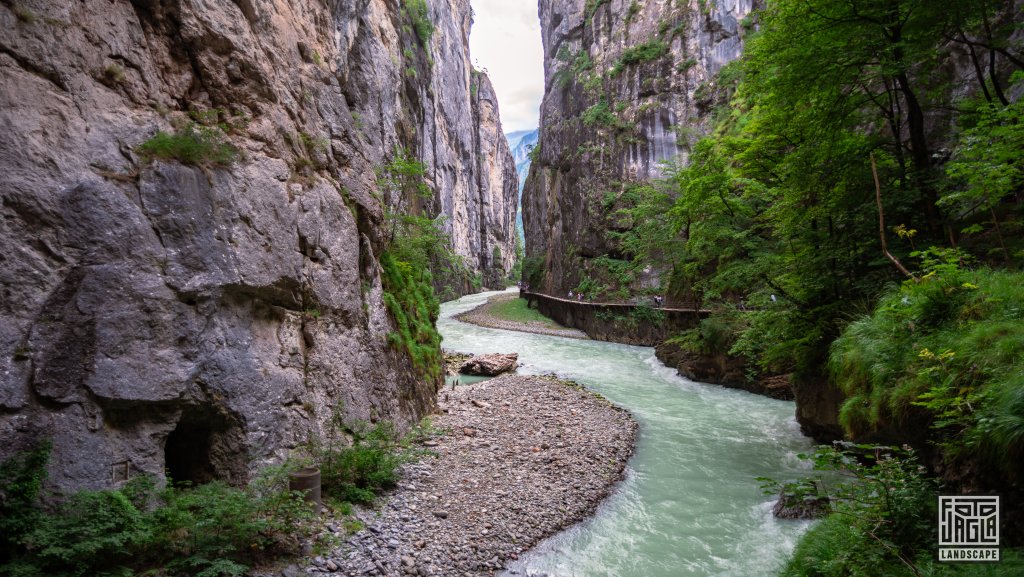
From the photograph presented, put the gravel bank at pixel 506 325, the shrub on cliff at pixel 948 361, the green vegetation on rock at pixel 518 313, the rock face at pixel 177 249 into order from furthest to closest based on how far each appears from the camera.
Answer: the green vegetation on rock at pixel 518 313 < the gravel bank at pixel 506 325 < the rock face at pixel 177 249 < the shrub on cliff at pixel 948 361

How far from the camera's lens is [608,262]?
31.7m

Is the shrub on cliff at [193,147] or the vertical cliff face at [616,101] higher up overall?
the vertical cliff face at [616,101]

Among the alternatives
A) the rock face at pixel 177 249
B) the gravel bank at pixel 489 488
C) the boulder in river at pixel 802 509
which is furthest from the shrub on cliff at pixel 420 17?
the boulder in river at pixel 802 509

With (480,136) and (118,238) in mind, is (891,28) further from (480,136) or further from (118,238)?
(480,136)

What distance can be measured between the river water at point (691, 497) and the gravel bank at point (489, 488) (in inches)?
14.4

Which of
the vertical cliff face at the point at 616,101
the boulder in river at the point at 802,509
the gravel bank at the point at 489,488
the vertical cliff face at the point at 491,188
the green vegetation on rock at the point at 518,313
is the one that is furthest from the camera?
the vertical cliff face at the point at 491,188

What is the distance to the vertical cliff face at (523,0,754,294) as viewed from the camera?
31609 millimetres

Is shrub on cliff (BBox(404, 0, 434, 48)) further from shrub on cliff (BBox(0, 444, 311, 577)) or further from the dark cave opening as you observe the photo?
shrub on cliff (BBox(0, 444, 311, 577))

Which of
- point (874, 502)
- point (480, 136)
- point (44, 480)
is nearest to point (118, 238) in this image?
point (44, 480)

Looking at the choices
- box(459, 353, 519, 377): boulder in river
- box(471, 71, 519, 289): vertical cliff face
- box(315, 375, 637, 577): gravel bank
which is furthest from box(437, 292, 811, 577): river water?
box(471, 71, 519, 289): vertical cliff face

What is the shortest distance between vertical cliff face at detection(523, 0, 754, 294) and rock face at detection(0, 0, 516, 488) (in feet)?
89.8

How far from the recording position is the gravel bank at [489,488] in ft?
17.2

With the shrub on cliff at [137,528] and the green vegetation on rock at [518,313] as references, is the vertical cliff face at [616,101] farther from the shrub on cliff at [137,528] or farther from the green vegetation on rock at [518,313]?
the shrub on cliff at [137,528]

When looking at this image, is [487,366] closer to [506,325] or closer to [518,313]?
[506,325]
